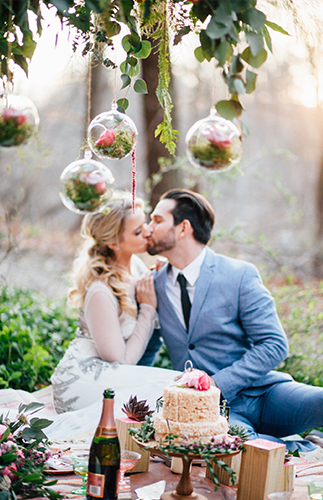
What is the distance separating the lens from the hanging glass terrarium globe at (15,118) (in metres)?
1.54

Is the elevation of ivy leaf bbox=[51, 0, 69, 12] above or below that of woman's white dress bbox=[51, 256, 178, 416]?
above

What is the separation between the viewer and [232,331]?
3.07 meters

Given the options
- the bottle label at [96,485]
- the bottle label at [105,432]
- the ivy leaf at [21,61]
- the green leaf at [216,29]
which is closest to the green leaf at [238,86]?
the green leaf at [216,29]

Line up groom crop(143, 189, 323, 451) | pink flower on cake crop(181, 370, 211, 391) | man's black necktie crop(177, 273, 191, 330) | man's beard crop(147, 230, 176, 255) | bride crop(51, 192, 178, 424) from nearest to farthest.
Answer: pink flower on cake crop(181, 370, 211, 391)
groom crop(143, 189, 323, 451)
bride crop(51, 192, 178, 424)
man's black necktie crop(177, 273, 191, 330)
man's beard crop(147, 230, 176, 255)

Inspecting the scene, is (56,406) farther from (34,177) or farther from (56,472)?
(34,177)

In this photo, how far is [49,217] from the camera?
26.7ft

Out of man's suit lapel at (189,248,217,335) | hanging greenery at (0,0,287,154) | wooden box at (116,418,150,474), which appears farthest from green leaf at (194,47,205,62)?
man's suit lapel at (189,248,217,335)

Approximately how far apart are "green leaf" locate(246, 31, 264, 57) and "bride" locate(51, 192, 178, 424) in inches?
65.4

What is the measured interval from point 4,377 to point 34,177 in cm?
493

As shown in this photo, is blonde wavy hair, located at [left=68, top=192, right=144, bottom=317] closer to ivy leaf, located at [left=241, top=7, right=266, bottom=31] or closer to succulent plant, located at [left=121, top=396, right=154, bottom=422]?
succulent plant, located at [left=121, top=396, right=154, bottom=422]

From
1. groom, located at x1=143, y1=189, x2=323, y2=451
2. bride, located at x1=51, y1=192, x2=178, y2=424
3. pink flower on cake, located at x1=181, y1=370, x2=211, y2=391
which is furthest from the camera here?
bride, located at x1=51, y1=192, x2=178, y2=424

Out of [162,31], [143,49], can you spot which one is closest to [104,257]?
[143,49]

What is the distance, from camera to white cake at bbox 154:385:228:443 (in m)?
1.58

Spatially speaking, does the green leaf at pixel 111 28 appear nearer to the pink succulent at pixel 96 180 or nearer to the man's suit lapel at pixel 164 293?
the pink succulent at pixel 96 180
